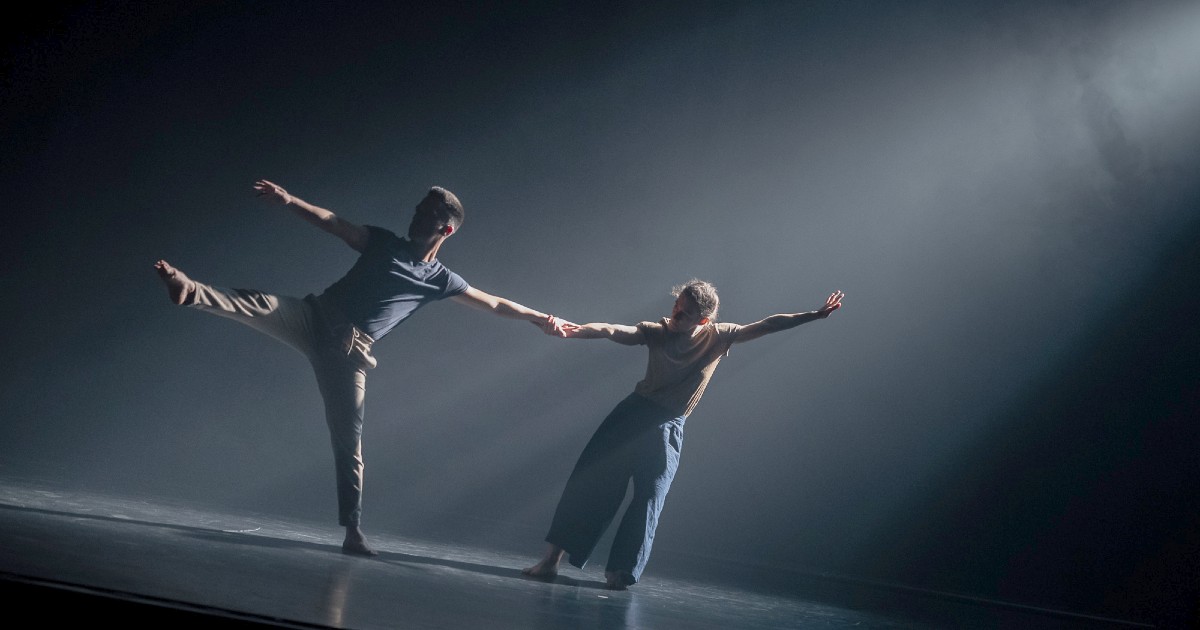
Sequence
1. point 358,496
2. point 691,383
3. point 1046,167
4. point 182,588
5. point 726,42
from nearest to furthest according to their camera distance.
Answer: point 182,588 → point 358,496 → point 691,383 → point 1046,167 → point 726,42

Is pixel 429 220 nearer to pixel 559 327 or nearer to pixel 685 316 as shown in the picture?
pixel 559 327

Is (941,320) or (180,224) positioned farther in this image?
(180,224)

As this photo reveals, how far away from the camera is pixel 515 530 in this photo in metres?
5.53

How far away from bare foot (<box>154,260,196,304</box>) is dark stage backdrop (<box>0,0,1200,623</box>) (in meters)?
2.67

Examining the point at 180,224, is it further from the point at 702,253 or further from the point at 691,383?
the point at 691,383

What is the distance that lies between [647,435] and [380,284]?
1.28 meters

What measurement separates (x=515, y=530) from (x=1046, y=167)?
4518 mm

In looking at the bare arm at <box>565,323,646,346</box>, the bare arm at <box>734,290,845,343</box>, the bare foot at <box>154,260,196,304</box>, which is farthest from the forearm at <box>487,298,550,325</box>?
the bare foot at <box>154,260,196,304</box>

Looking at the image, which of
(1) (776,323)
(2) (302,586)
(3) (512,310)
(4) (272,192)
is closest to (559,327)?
(3) (512,310)

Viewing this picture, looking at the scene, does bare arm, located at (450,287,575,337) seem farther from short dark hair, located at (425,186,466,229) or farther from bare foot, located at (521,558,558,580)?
bare foot, located at (521,558,558,580)

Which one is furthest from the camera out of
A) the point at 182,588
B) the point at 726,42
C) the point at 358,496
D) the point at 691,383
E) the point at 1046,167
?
the point at 726,42

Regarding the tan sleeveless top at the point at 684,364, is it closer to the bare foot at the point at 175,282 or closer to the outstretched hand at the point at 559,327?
the outstretched hand at the point at 559,327

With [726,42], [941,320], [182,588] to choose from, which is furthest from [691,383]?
[726,42]

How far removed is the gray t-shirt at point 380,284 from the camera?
302 cm
